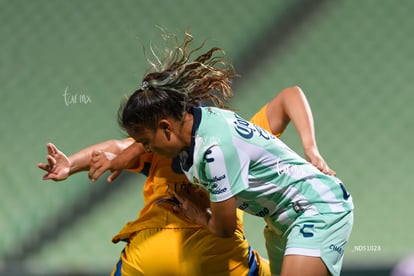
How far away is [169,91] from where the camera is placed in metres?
1.93

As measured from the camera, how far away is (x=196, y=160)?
6.06ft

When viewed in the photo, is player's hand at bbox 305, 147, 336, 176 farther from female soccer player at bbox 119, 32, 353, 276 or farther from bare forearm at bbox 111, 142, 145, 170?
bare forearm at bbox 111, 142, 145, 170

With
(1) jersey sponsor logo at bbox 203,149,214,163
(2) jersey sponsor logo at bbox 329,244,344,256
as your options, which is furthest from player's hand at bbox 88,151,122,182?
(2) jersey sponsor logo at bbox 329,244,344,256

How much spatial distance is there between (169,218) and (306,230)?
0.36 metres

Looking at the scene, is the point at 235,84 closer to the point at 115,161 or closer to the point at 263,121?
the point at 263,121

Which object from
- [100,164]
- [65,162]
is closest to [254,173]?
[100,164]

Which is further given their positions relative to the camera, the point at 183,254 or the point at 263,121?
the point at 263,121

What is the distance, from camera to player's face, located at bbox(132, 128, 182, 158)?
6.25 feet

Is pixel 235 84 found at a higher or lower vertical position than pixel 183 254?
higher

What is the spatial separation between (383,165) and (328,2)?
732 mm

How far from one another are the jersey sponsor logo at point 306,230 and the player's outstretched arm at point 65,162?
53cm

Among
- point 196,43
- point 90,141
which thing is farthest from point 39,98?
point 196,43

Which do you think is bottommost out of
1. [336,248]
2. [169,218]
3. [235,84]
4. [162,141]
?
[336,248]

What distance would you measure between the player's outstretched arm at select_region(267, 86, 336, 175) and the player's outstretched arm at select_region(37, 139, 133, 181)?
1.28 ft
